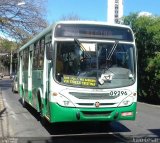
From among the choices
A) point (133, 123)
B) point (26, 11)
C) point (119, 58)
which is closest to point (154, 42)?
point (133, 123)

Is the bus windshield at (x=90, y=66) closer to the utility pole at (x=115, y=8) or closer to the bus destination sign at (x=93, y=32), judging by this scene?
the bus destination sign at (x=93, y=32)

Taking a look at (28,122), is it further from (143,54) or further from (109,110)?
(143,54)

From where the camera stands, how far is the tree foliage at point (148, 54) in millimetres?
23922

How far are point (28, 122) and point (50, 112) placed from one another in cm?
342

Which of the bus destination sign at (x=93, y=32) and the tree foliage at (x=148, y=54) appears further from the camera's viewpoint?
the tree foliage at (x=148, y=54)

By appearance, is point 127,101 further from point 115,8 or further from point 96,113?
point 115,8

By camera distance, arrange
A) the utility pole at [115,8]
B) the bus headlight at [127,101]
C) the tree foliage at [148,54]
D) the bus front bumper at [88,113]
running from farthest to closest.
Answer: the utility pole at [115,8] → the tree foliage at [148,54] → the bus headlight at [127,101] → the bus front bumper at [88,113]

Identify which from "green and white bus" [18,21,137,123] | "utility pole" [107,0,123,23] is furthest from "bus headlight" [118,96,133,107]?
"utility pole" [107,0,123,23]

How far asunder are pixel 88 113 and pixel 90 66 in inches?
48.6

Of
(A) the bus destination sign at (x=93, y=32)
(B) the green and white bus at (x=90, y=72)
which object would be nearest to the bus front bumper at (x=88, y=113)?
(B) the green and white bus at (x=90, y=72)

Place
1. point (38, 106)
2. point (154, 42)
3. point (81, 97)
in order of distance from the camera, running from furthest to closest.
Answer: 1. point (154, 42)
2. point (38, 106)
3. point (81, 97)

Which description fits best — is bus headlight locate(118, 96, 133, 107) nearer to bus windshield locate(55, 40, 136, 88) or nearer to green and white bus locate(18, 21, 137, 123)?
green and white bus locate(18, 21, 137, 123)

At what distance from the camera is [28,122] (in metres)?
14.4

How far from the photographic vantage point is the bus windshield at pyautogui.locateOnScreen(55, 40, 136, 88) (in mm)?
11188
